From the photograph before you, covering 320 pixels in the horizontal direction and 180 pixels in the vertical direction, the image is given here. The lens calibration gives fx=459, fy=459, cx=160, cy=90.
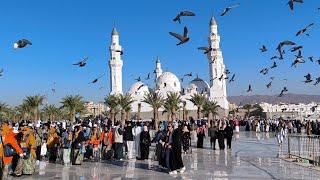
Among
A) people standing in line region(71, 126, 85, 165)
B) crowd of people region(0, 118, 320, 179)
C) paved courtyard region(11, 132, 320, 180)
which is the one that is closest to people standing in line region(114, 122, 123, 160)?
crowd of people region(0, 118, 320, 179)

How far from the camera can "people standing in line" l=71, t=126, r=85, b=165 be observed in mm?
12719

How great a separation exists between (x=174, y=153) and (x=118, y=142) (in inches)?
144

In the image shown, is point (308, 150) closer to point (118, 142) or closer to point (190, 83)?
point (118, 142)

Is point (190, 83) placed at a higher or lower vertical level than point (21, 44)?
higher

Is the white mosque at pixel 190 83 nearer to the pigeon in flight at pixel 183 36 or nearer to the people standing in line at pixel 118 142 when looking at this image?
the people standing in line at pixel 118 142

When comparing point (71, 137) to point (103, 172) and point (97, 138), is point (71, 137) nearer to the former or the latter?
point (97, 138)

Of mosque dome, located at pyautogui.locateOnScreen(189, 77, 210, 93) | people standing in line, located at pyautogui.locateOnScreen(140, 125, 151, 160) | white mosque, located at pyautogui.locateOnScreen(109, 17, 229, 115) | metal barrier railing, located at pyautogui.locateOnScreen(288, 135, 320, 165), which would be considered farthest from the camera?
mosque dome, located at pyautogui.locateOnScreen(189, 77, 210, 93)

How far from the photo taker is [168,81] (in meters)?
81.9

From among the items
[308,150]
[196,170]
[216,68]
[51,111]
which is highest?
[216,68]

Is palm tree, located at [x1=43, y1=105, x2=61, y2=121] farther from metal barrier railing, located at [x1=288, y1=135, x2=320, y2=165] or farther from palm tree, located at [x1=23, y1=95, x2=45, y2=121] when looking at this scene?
metal barrier railing, located at [x1=288, y1=135, x2=320, y2=165]

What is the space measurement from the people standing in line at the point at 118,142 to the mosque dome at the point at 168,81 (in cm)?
6539

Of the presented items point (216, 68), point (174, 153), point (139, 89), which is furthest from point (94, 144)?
point (139, 89)

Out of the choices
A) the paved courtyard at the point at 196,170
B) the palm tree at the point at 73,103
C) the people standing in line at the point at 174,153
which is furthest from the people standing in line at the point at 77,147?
the palm tree at the point at 73,103

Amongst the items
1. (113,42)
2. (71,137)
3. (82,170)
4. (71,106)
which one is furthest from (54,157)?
(113,42)
